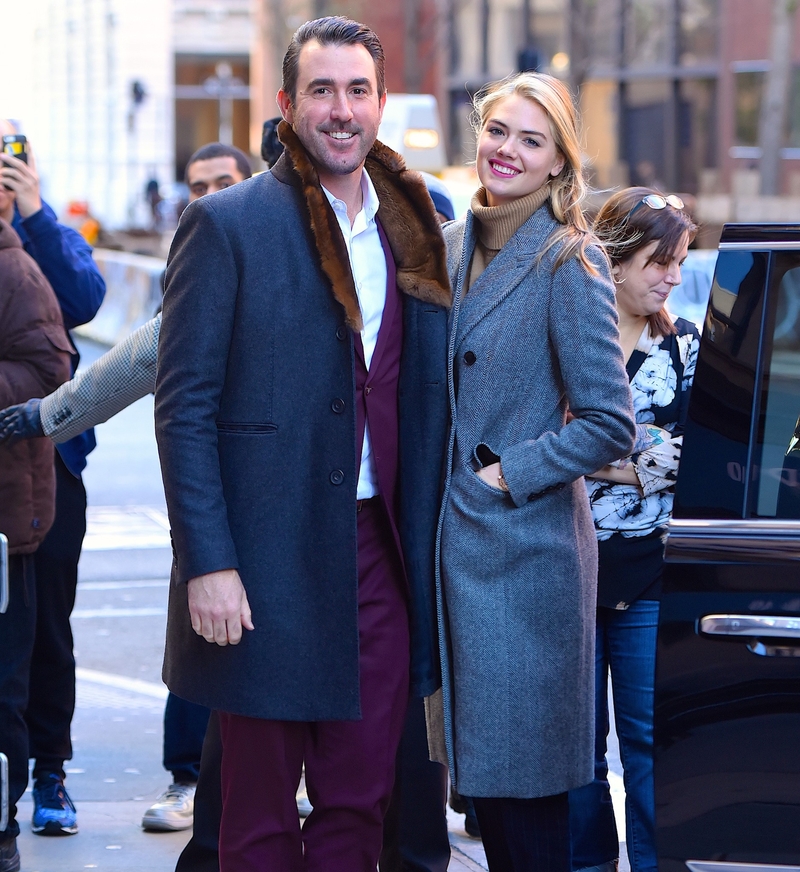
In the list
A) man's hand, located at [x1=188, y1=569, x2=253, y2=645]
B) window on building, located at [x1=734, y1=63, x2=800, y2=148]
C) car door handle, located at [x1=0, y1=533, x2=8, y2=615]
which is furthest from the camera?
window on building, located at [x1=734, y1=63, x2=800, y2=148]

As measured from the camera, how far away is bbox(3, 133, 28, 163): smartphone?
468 cm

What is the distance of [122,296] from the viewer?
62.0 feet

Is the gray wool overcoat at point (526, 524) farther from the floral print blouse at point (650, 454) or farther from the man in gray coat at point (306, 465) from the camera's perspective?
the floral print blouse at point (650, 454)

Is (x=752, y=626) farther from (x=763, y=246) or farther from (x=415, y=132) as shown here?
(x=415, y=132)

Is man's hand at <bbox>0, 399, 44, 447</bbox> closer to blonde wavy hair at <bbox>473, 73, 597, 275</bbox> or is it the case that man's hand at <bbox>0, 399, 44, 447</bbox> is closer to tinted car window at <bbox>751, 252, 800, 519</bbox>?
blonde wavy hair at <bbox>473, 73, 597, 275</bbox>

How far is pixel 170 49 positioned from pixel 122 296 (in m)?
49.3

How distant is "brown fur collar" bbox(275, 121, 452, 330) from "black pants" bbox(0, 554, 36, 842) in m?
1.58

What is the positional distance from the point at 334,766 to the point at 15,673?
1.36m

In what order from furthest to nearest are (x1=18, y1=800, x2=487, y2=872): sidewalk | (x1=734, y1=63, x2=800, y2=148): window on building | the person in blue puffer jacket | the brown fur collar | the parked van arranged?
(x1=734, y1=63, x2=800, y2=148): window on building
the parked van
the person in blue puffer jacket
(x1=18, y1=800, x2=487, y2=872): sidewalk
the brown fur collar

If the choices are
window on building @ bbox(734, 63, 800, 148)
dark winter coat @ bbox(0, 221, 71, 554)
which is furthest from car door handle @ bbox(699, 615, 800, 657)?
window on building @ bbox(734, 63, 800, 148)

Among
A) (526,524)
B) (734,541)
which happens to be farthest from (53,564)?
(734,541)

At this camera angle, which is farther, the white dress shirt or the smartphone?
the smartphone

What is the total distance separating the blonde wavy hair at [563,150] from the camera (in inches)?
129

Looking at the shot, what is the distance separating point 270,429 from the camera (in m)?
3.11
